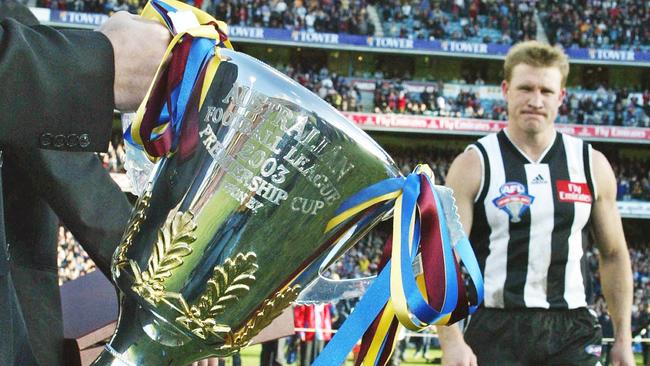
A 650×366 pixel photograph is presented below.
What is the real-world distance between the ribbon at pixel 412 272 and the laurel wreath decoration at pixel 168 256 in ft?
0.39

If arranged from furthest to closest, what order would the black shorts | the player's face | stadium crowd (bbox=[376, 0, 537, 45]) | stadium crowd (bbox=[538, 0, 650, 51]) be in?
stadium crowd (bbox=[538, 0, 650, 51]) → stadium crowd (bbox=[376, 0, 537, 45]) → the player's face → the black shorts

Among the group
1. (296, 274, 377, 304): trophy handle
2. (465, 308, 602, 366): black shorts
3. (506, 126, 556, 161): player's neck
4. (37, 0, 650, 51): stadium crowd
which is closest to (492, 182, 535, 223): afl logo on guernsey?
(506, 126, 556, 161): player's neck

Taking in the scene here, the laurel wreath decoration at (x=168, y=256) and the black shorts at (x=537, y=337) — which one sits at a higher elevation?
the laurel wreath decoration at (x=168, y=256)

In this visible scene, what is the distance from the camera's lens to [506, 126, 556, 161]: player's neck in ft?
10.2

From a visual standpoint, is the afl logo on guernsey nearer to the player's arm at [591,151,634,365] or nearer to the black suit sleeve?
the player's arm at [591,151,634,365]

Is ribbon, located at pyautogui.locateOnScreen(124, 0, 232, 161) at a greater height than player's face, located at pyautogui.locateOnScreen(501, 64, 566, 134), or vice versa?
ribbon, located at pyautogui.locateOnScreen(124, 0, 232, 161)

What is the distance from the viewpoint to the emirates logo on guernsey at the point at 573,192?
303 centimetres

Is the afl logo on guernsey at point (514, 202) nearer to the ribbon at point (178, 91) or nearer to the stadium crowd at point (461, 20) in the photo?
the ribbon at point (178, 91)

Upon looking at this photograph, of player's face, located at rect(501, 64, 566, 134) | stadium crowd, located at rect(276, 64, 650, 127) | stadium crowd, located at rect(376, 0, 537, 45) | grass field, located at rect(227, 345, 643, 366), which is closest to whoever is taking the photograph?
player's face, located at rect(501, 64, 566, 134)

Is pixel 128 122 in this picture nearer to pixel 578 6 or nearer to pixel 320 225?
pixel 320 225

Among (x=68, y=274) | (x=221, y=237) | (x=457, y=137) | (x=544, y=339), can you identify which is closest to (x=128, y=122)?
(x=221, y=237)

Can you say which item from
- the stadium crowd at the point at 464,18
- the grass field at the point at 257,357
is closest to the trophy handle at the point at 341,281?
the grass field at the point at 257,357

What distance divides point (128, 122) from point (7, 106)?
0.61 ft

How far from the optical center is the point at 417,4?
1077 inches
